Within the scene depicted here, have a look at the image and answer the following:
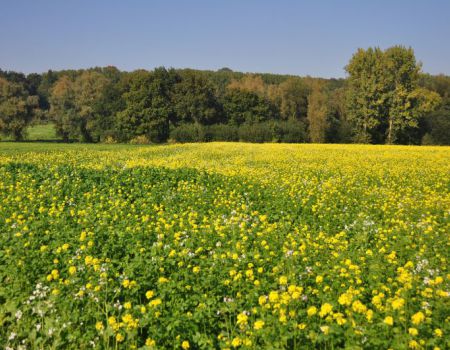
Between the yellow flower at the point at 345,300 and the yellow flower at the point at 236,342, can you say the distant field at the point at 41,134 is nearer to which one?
the yellow flower at the point at 236,342

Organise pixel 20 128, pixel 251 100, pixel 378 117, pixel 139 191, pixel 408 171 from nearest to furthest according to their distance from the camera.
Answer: pixel 139 191 < pixel 408 171 < pixel 378 117 < pixel 20 128 < pixel 251 100

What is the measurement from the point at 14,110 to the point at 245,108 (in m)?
41.0

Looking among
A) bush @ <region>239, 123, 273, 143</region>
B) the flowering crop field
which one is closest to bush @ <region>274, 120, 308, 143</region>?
bush @ <region>239, 123, 273, 143</region>

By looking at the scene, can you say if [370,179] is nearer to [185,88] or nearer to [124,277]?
[124,277]

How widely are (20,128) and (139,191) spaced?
60.8 metres

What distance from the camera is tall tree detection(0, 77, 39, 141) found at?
60.9 metres

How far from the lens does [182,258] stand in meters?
5.65

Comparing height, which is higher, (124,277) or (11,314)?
(124,277)

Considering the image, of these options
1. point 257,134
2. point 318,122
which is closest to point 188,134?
point 257,134

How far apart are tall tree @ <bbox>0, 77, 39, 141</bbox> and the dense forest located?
156 millimetres

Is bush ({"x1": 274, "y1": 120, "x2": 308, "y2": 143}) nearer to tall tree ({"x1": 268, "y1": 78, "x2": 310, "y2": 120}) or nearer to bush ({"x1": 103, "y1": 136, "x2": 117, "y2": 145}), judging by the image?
tall tree ({"x1": 268, "y1": 78, "x2": 310, "y2": 120})

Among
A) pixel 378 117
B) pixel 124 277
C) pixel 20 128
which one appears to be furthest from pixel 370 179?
pixel 20 128

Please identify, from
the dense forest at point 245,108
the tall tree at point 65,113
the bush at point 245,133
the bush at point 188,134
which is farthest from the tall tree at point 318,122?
the tall tree at point 65,113

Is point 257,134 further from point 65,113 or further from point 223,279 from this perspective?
point 223,279
